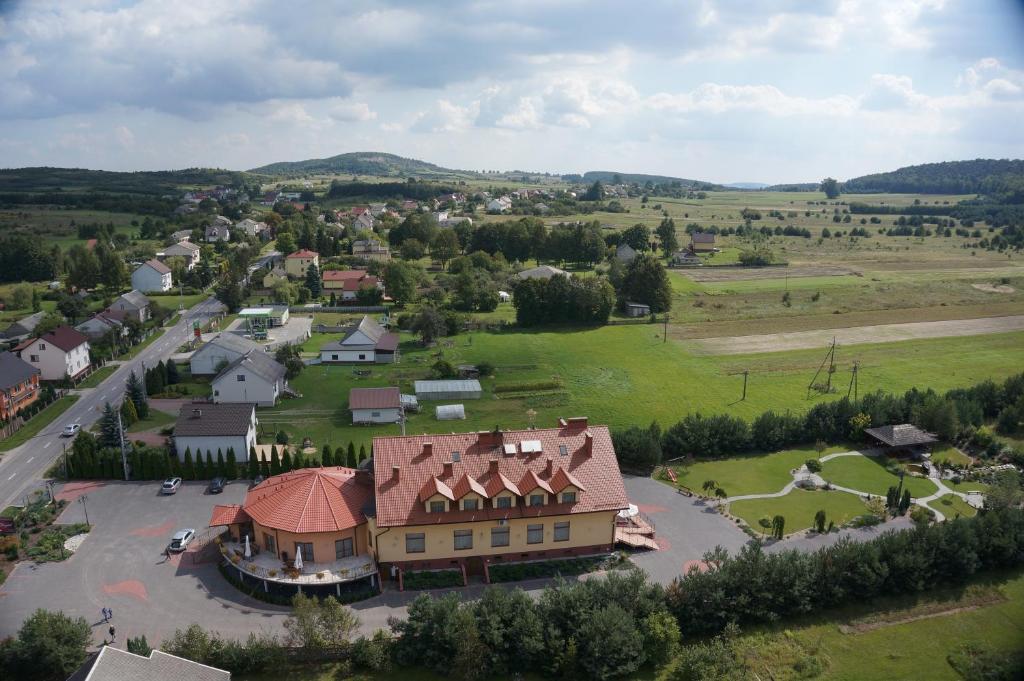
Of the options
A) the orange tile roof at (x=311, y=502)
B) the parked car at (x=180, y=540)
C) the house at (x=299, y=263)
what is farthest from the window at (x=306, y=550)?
the house at (x=299, y=263)

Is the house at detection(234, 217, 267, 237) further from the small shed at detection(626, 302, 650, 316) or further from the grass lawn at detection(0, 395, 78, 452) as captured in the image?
the grass lawn at detection(0, 395, 78, 452)

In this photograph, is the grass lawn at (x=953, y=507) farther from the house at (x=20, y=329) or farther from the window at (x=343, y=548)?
the house at (x=20, y=329)

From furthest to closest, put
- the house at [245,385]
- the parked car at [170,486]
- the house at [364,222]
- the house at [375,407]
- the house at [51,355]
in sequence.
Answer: the house at [364,222] < the house at [51,355] < the house at [245,385] < the house at [375,407] < the parked car at [170,486]

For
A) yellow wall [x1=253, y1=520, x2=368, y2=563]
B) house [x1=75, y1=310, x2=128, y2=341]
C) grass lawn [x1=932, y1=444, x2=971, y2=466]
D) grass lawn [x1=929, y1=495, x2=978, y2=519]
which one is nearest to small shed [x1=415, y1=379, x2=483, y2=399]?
yellow wall [x1=253, y1=520, x2=368, y2=563]

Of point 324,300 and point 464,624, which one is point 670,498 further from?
point 324,300

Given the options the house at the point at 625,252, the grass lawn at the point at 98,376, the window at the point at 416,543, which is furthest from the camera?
the house at the point at 625,252
